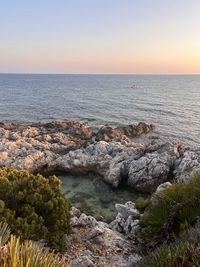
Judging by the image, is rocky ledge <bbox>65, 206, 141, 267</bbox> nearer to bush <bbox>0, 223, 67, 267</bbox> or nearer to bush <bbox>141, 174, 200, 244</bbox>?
bush <bbox>141, 174, 200, 244</bbox>

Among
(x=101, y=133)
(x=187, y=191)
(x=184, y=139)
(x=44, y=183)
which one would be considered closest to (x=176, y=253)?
(x=187, y=191)

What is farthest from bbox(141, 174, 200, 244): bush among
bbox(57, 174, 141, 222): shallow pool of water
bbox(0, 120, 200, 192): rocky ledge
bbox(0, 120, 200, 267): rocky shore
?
bbox(0, 120, 200, 192): rocky ledge

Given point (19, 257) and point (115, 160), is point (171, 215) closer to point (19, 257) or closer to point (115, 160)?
point (19, 257)

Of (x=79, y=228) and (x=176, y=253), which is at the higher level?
(x=176, y=253)

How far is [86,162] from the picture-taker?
21453 mm

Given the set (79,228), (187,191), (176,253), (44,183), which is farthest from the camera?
(79,228)

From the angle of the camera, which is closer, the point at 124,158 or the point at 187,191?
the point at 187,191

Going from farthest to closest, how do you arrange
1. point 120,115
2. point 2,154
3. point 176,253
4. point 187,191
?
point 120,115 → point 2,154 → point 187,191 → point 176,253

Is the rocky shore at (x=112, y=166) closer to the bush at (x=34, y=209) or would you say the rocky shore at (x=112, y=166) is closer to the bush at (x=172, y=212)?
the bush at (x=34, y=209)

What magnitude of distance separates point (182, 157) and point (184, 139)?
16.8m

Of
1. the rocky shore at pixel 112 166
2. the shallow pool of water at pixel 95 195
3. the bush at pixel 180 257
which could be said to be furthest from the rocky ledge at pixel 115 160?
the bush at pixel 180 257

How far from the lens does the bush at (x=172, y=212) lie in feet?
29.4

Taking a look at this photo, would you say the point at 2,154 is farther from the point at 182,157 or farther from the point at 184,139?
the point at 184,139

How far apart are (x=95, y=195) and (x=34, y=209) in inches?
335
